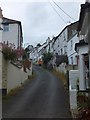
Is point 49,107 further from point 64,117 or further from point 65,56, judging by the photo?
point 65,56

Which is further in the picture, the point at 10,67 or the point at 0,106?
the point at 10,67

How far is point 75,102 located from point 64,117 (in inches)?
53.0

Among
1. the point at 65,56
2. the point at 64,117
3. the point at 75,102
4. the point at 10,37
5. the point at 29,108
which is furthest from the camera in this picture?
the point at 65,56

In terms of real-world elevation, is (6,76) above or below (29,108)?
above

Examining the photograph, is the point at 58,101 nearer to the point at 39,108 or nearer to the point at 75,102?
the point at 39,108

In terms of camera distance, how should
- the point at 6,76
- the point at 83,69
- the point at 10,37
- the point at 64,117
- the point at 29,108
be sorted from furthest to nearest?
the point at 10,37 → the point at 6,76 → the point at 83,69 → the point at 29,108 → the point at 64,117

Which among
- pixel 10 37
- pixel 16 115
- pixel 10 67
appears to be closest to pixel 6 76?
pixel 10 67

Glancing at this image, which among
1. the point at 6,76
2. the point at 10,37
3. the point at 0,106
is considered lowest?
the point at 0,106

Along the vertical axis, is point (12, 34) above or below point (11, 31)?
below

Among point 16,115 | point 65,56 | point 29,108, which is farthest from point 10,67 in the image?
point 65,56

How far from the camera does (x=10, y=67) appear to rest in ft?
75.4

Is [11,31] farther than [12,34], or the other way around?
[11,31]

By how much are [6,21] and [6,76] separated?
23048mm

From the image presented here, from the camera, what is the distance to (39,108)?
1558 centimetres
